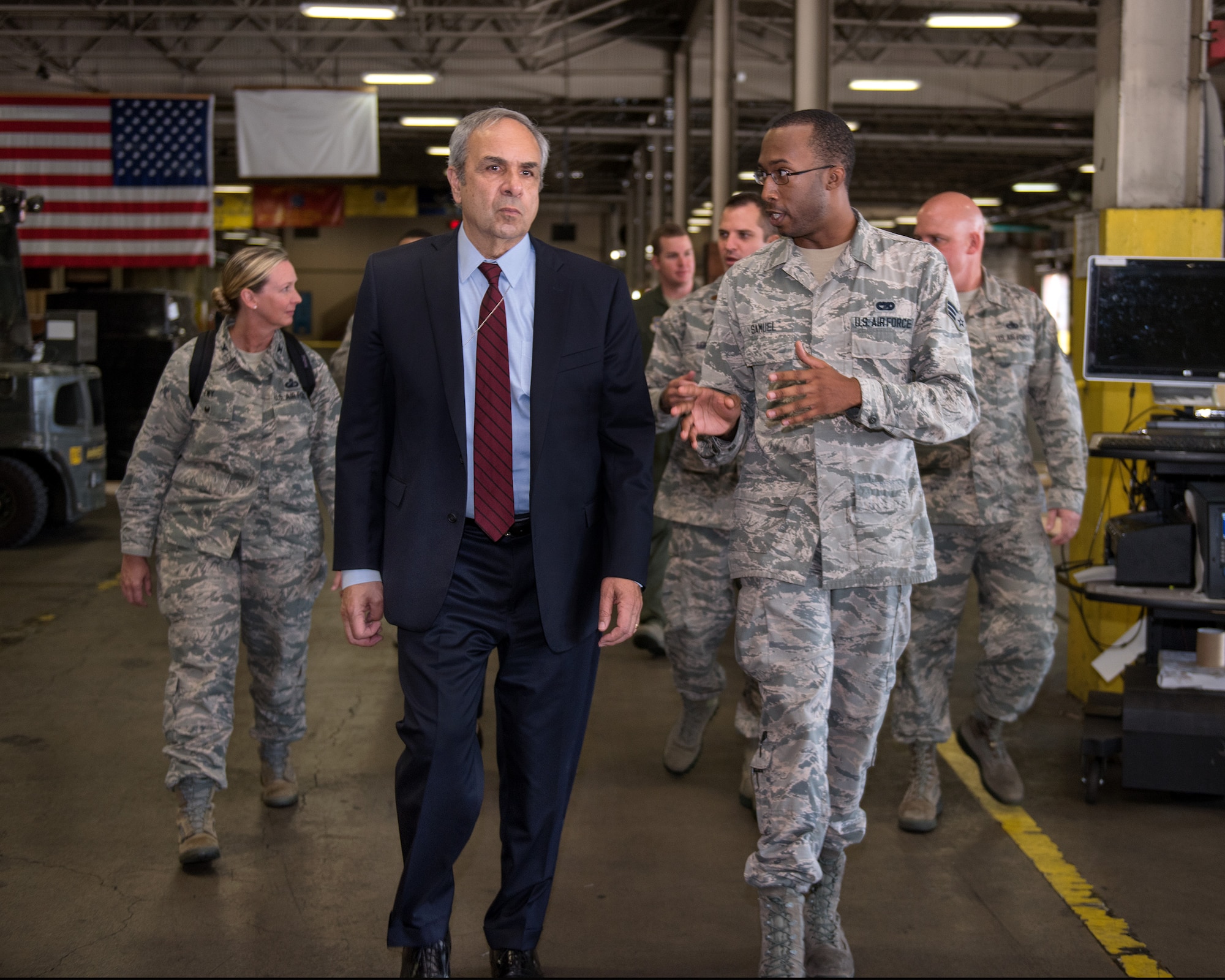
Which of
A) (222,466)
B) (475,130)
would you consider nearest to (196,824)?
(222,466)

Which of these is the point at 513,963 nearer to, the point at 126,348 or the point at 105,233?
the point at 105,233

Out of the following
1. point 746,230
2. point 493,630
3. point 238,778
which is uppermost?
point 746,230

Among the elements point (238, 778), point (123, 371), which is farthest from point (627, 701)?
point (123, 371)

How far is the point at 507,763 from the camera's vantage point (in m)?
2.89

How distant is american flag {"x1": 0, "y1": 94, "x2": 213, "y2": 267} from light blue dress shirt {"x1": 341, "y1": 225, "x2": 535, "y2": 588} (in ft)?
40.6

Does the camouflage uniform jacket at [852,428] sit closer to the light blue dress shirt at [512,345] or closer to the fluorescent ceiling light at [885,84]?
the light blue dress shirt at [512,345]

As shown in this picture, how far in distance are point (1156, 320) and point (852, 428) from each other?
2189 millimetres

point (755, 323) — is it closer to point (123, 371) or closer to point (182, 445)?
point (182, 445)

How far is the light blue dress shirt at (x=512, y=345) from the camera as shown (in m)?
2.70

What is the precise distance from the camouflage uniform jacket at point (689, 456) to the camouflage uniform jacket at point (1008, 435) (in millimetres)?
702

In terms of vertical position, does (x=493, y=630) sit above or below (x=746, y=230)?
below

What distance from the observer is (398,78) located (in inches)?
674

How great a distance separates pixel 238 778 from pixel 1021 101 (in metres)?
17.1

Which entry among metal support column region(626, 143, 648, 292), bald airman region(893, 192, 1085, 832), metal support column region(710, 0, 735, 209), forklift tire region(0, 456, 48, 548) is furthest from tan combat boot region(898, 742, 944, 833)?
metal support column region(626, 143, 648, 292)
